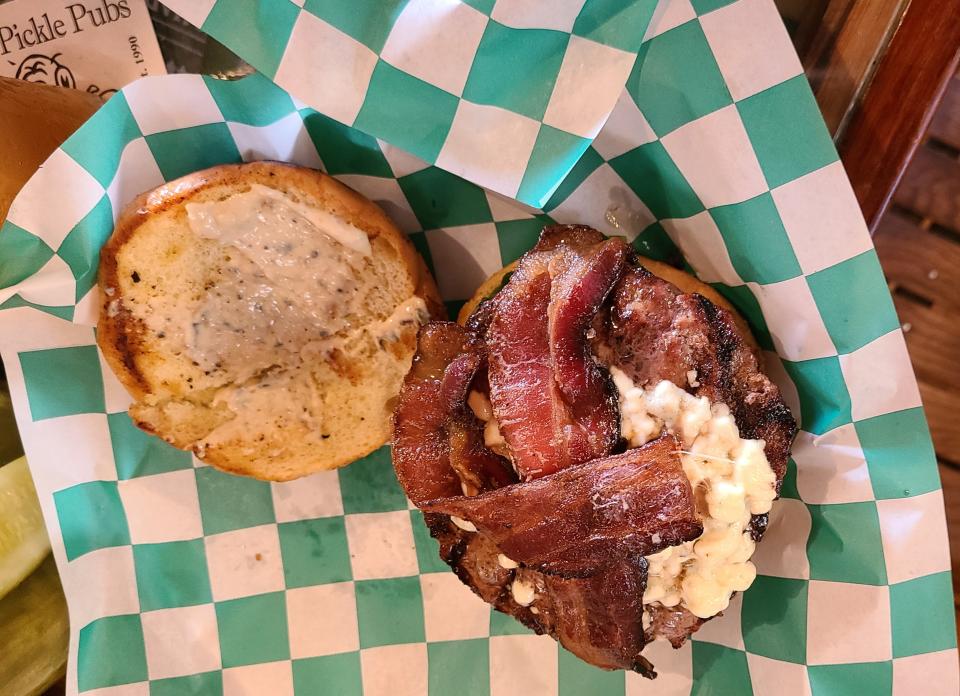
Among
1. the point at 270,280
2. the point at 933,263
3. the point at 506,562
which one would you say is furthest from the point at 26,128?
the point at 933,263

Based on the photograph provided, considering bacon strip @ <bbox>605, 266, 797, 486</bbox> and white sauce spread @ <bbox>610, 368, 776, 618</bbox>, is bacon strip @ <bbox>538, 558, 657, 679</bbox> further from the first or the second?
bacon strip @ <bbox>605, 266, 797, 486</bbox>

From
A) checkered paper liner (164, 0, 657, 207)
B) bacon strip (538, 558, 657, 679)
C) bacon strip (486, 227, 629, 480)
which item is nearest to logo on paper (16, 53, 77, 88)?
checkered paper liner (164, 0, 657, 207)

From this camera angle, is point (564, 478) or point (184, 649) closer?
point (564, 478)

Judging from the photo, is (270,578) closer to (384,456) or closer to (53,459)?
(384,456)

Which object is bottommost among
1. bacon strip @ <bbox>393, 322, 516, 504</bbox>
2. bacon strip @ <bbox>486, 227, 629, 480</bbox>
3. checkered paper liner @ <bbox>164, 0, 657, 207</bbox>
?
bacon strip @ <bbox>393, 322, 516, 504</bbox>

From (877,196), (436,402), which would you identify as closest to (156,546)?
(436,402)

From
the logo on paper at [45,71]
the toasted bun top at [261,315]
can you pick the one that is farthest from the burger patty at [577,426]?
the logo on paper at [45,71]

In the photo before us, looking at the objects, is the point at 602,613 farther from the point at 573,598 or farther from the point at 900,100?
the point at 900,100

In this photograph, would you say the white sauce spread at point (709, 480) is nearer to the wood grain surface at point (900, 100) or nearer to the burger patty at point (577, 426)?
the burger patty at point (577, 426)
